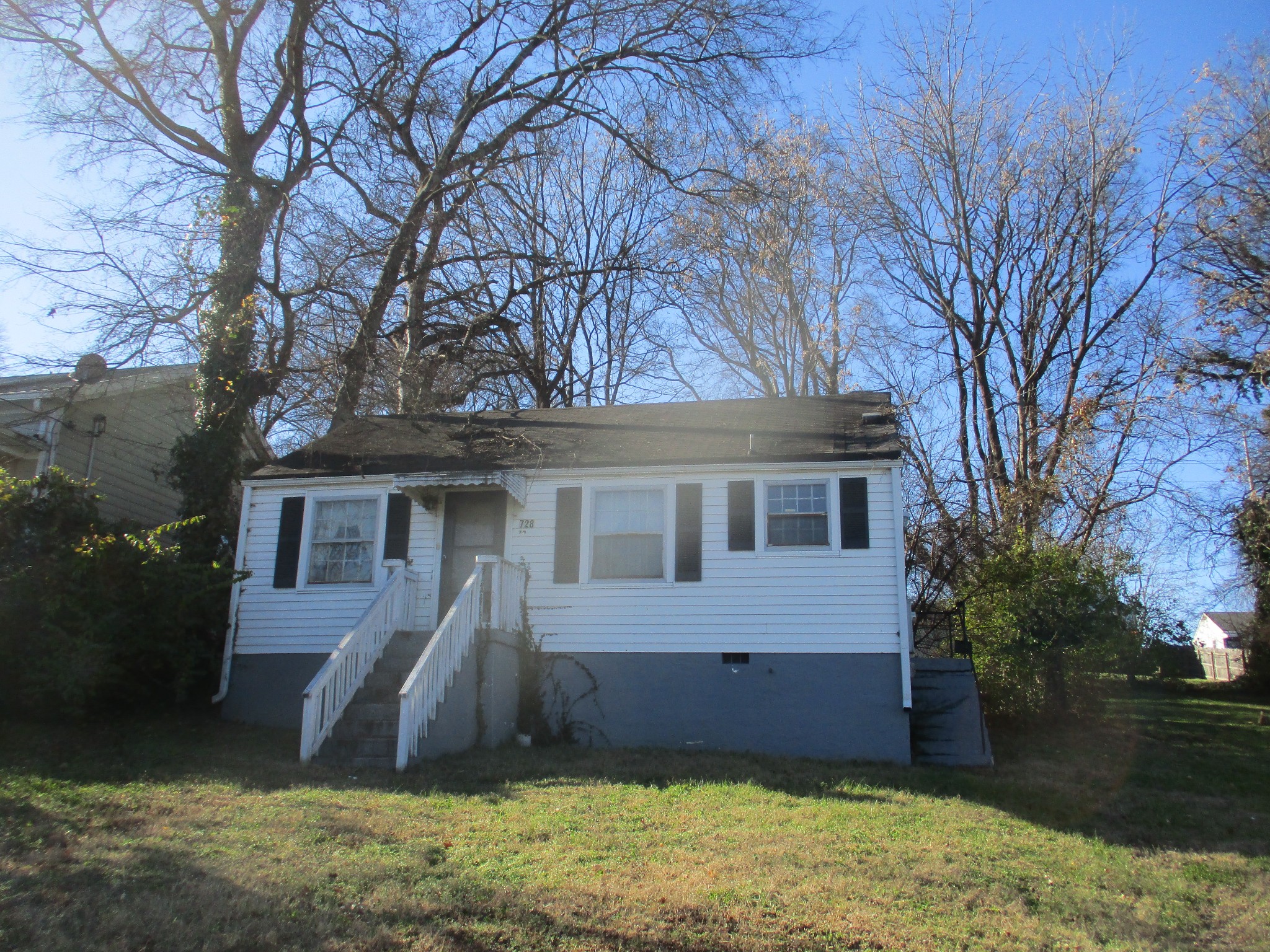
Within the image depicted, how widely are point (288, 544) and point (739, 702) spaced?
6.51m

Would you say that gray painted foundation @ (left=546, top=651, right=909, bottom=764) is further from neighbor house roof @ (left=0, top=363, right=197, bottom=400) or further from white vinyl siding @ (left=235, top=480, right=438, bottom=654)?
neighbor house roof @ (left=0, top=363, right=197, bottom=400)

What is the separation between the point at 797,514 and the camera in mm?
11609

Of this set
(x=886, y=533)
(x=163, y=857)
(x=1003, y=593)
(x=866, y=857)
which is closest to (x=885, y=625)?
(x=886, y=533)

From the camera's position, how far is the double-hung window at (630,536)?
474 inches

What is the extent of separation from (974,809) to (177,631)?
923cm

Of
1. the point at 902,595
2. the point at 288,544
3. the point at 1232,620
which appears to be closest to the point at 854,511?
the point at 902,595

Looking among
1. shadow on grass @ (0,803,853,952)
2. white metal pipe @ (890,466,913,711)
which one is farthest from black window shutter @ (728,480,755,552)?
shadow on grass @ (0,803,853,952)

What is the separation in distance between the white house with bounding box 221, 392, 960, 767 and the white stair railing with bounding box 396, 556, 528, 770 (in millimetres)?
36

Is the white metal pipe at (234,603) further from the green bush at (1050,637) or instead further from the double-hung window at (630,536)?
the green bush at (1050,637)

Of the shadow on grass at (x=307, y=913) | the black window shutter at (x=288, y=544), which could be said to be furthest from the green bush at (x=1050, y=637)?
the black window shutter at (x=288, y=544)

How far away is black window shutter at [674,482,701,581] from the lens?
11.7 meters

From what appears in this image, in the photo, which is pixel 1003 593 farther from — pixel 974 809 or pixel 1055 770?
pixel 974 809

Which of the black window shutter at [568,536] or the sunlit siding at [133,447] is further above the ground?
the sunlit siding at [133,447]

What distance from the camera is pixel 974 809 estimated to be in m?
8.39
